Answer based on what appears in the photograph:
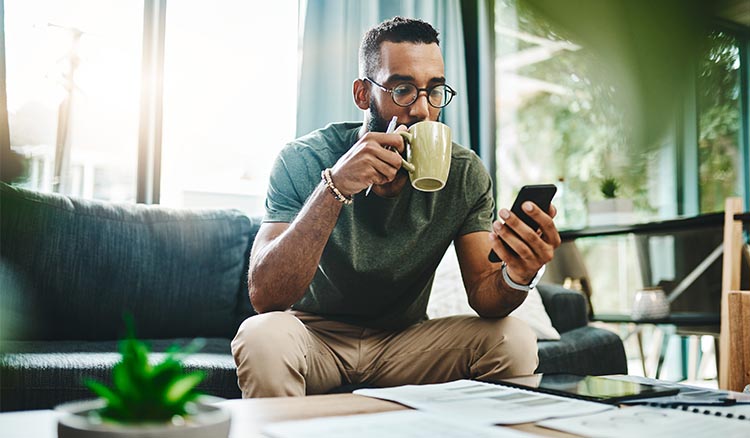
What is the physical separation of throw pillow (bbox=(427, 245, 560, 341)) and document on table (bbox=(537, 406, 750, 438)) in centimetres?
132

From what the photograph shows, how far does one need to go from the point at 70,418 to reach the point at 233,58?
2.76m

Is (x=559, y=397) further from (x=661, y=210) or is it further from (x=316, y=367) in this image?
(x=661, y=210)

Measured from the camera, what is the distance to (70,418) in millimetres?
507

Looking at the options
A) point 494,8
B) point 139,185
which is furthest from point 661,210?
point 139,185

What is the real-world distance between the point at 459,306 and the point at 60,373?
3.82ft

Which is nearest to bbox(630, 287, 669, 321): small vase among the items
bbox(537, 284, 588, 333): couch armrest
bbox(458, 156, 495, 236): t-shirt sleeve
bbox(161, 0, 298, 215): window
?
bbox(537, 284, 588, 333): couch armrest

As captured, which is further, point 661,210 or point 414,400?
point 661,210

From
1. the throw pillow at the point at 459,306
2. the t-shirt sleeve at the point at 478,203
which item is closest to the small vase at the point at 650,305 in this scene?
the throw pillow at the point at 459,306

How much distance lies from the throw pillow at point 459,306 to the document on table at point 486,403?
1.15 meters

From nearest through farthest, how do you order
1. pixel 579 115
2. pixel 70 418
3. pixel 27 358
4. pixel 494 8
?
pixel 70 418 < pixel 27 358 < pixel 494 8 < pixel 579 115

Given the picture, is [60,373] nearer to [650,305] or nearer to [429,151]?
[429,151]

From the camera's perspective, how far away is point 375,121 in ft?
5.20

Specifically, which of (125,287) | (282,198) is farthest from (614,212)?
(125,287)

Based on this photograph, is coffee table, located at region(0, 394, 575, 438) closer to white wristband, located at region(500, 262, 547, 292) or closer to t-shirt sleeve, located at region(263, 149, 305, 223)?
white wristband, located at region(500, 262, 547, 292)
